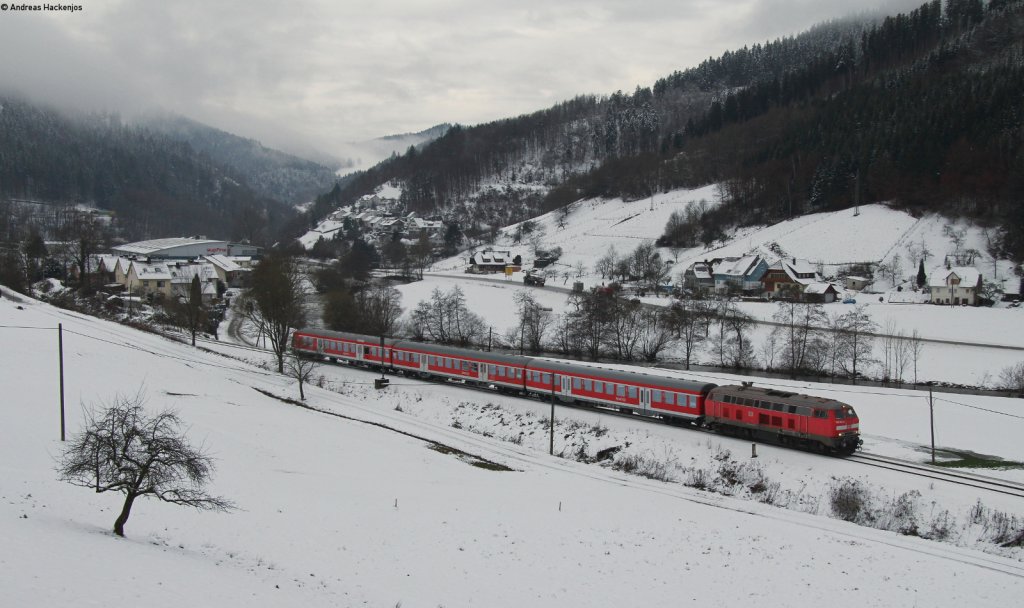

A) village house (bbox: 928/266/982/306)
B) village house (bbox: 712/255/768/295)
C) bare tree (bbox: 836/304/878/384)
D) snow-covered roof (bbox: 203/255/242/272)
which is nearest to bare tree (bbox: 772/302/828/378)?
bare tree (bbox: 836/304/878/384)

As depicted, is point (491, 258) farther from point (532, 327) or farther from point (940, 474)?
point (940, 474)

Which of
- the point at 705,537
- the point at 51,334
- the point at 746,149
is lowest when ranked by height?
the point at 705,537

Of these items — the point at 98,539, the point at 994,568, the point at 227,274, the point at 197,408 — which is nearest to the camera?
the point at 98,539

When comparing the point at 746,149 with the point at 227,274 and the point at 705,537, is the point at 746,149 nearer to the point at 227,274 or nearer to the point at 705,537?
the point at 227,274

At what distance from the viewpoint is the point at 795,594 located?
693 inches

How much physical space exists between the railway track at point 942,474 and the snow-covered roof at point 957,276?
4880 centimetres

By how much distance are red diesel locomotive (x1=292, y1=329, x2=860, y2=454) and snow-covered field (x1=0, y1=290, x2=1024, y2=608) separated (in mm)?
1243

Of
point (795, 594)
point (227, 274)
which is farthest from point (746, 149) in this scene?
point (795, 594)

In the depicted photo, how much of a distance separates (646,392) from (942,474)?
1490 centimetres

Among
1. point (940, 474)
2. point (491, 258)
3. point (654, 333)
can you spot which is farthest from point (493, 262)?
point (940, 474)

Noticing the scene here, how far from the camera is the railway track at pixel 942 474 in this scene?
1017 inches

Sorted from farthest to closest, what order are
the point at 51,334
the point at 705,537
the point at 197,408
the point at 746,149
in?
1. the point at 746,149
2. the point at 51,334
3. the point at 197,408
4. the point at 705,537

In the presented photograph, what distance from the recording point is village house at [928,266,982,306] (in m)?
67.6

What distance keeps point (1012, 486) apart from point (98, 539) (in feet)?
104
